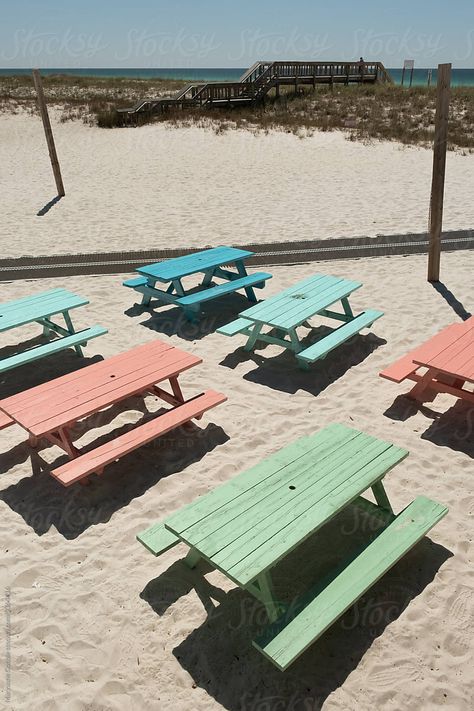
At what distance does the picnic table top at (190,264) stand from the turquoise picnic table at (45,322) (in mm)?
1023

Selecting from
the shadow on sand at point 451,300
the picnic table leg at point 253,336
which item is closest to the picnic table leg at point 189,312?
the picnic table leg at point 253,336

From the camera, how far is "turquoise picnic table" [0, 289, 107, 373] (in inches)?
201

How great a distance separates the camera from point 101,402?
4.05 m

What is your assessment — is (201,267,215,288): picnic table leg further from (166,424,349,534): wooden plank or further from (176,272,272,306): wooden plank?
(166,424,349,534): wooden plank

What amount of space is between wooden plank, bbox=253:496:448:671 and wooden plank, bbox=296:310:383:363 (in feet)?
6.42

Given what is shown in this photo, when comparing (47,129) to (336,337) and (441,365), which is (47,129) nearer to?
(336,337)

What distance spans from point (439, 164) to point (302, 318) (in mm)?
3157

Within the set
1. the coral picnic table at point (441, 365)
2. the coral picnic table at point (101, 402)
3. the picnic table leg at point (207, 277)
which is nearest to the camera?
the coral picnic table at point (101, 402)

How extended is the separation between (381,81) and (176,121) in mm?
15820

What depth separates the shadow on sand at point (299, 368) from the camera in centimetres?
507

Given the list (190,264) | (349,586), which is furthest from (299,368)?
(349,586)

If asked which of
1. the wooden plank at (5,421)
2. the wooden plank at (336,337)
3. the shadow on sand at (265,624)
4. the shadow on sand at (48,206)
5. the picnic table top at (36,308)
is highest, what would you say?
the shadow on sand at (48,206)

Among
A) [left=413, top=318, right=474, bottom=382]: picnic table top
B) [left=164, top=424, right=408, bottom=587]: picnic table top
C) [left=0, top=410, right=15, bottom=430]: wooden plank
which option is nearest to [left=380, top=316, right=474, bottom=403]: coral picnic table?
[left=413, top=318, right=474, bottom=382]: picnic table top

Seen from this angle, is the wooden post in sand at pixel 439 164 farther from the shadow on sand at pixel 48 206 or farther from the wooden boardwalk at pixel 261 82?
the wooden boardwalk at pixel 261 82
